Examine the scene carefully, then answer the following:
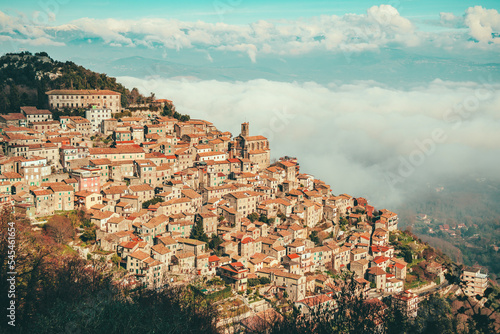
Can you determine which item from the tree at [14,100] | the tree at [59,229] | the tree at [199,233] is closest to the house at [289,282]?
the tree at [199,233]

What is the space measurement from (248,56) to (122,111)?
12527 centimetres

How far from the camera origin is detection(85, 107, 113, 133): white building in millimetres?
46312

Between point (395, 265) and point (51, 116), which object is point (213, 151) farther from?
point (395, 265)

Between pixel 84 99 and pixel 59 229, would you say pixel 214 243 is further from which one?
pixel 84 99

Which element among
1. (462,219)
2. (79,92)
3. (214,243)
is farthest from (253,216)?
(462,219)

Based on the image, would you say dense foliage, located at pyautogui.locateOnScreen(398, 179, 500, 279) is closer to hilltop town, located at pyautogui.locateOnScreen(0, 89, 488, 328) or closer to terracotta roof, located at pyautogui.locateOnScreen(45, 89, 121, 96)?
hilltop town, located at pyautogui.locateOnScreen(0, 89, 488, 328)

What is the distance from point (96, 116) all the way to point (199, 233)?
1840 centimetres

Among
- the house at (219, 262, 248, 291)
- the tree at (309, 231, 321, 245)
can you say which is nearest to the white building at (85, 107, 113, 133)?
the house at (219, 262, 248, 291)

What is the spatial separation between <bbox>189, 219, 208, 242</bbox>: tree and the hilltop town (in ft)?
0.26

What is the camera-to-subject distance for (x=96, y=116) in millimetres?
46594

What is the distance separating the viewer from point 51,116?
1779 inches

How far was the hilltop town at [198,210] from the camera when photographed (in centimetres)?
3281

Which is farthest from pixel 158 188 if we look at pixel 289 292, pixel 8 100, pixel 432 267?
pixel 432 267

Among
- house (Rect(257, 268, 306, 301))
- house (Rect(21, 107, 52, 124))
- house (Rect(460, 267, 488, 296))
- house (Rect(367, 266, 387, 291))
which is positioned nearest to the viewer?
house (Rect(257, 268, 306, 301))
